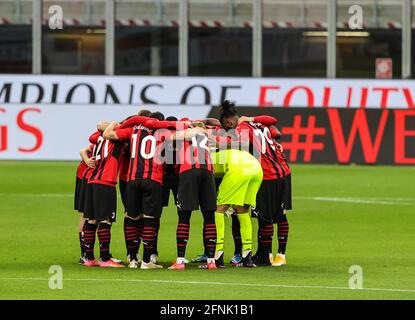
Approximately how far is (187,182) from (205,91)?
1817 centimetres

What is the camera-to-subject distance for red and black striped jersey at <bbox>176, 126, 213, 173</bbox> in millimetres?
16172

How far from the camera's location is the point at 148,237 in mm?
16078

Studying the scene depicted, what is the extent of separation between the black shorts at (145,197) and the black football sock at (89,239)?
613 millimetres

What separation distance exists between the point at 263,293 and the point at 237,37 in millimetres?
24216

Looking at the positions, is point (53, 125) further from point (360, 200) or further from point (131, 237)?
point (131, 237)

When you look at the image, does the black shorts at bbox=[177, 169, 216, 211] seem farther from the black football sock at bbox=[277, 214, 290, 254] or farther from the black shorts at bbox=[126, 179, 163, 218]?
the black football sock at bbox=[277, 214, 290, 254]

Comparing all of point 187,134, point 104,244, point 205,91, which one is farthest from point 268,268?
point 205,91

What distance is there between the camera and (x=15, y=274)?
15.4m

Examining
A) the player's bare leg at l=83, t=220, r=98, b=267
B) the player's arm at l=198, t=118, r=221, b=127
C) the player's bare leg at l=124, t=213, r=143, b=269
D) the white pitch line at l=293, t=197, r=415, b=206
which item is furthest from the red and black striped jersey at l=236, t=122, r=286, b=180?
the white pitch line at l=293, t=197, r=415, b=206

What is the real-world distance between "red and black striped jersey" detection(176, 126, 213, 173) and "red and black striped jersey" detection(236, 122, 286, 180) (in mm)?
644

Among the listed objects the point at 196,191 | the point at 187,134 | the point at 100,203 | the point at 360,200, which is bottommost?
the point at 360,200

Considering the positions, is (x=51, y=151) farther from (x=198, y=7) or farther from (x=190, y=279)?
(x=190, y=279)

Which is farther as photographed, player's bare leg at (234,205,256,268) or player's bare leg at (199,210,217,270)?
player's bare leg at (234,205,256,268)

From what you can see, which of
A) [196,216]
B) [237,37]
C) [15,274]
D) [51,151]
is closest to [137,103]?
[51,151]
